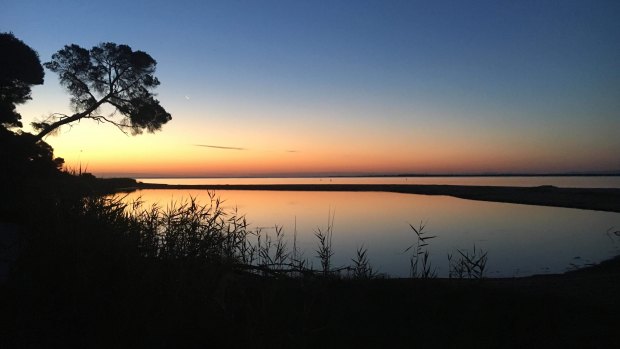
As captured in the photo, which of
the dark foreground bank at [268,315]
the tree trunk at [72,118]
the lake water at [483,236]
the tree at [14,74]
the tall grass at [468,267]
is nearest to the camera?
the dark foreground bank at [268,315]

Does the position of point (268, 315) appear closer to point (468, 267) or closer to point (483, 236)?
point (468, 267)

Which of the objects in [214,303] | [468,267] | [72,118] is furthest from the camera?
[72,118]

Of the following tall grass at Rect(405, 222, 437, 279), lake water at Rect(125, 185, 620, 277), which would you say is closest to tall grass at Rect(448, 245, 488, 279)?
tall grass at Rect(405, 222, 437, 279)

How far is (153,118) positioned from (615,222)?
101ft

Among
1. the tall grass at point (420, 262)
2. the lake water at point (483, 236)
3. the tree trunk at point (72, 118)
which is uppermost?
the tree trunk at point (72, 118)

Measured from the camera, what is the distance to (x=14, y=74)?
18.2 meters

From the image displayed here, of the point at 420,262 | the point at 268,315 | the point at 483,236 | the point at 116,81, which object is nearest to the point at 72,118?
the point at 116,81

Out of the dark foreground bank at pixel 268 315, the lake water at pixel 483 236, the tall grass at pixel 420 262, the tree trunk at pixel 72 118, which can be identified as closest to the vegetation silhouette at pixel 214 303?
the dark foreground bank at pixel 268 315

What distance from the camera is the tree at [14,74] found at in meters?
17.5

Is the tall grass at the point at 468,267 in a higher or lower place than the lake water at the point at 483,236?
A: higher

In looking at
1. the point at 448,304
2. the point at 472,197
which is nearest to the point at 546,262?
the point at 448,304

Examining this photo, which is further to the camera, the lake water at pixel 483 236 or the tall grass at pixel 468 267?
the lake water at pixel 483 236

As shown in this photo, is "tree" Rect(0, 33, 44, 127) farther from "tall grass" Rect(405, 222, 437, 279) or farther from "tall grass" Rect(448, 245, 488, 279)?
"tall grass" Rect(448, 245, 488, 279)

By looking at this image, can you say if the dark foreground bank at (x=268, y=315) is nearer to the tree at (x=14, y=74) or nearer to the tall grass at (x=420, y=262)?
the tall grass at (x=420, y=262)
